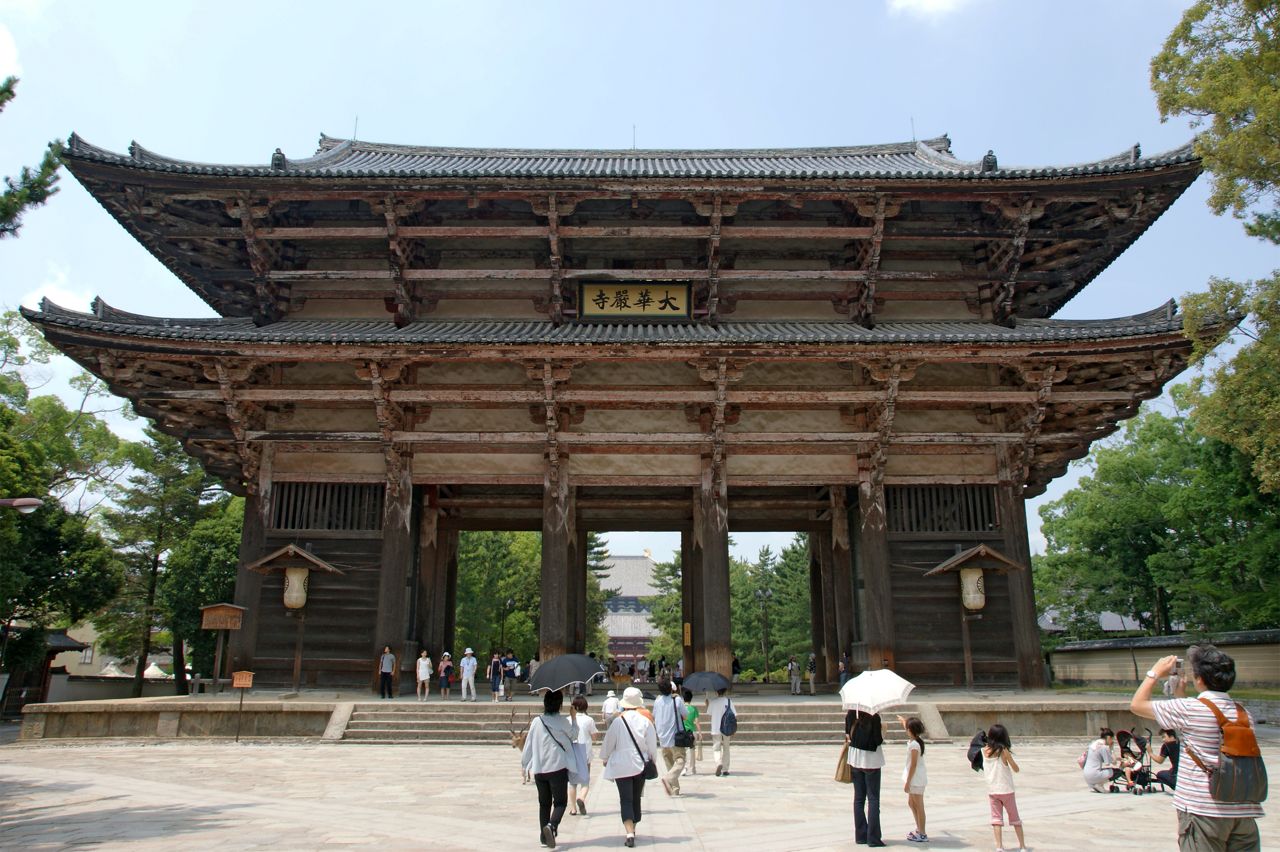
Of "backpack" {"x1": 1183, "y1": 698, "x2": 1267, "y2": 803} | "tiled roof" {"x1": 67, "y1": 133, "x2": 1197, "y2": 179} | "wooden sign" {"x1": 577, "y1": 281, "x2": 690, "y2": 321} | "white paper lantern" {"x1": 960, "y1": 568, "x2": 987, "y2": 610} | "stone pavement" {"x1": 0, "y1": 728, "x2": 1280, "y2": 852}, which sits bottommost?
"stone pavement" {"x1": 0, "y1": 728, "x2": 1280, "y2": 852}

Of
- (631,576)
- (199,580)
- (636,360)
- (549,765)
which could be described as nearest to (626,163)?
(636,360)

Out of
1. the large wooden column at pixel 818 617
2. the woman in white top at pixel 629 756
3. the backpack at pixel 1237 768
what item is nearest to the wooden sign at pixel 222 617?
the woman in white top at pixel 629 756

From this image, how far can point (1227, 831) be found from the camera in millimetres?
4281

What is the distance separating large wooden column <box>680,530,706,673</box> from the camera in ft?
67.4

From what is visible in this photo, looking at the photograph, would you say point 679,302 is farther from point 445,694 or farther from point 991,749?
point 991,749

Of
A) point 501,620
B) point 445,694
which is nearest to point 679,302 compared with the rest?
point 445,694

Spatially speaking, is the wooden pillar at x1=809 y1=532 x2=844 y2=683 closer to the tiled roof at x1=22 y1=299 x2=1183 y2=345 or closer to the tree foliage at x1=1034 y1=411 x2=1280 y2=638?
the tiled roof at x1=22 y1=299 x2=1183 y2=345

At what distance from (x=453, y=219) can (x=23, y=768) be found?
506 inches

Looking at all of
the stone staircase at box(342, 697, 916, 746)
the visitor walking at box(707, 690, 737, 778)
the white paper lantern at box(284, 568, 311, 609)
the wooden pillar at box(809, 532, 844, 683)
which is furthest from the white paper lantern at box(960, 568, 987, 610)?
the white paper lantern at box(284, 568, 311, 609)

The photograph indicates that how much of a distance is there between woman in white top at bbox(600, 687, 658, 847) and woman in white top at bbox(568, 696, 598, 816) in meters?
0.22

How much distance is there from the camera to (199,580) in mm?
33656

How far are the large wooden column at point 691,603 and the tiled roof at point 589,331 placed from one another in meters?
5.24

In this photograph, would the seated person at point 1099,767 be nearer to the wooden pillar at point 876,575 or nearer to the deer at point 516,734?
the wooden pillar at point 876,575

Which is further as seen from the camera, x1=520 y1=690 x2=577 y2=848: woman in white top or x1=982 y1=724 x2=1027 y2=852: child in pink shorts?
x1=520 y1=690 x2=577 y2=848: woman in white top
